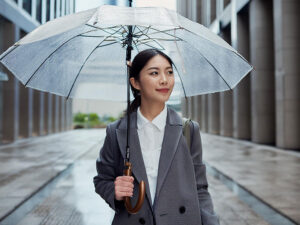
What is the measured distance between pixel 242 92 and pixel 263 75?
333 centimetres

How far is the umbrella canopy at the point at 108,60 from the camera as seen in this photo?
90.0 inches

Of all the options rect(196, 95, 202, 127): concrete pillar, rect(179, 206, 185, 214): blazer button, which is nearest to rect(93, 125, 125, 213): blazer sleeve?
rect(179, 206, 185, 214): blazer button

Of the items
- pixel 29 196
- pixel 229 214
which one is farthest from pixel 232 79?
pixel 29 196

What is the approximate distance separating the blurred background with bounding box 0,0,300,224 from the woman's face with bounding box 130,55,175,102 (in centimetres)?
347

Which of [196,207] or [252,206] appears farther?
[252,206]

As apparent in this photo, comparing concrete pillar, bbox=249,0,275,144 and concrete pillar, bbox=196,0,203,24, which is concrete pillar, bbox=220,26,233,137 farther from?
concrete pillar, bbox=196,0,203,24

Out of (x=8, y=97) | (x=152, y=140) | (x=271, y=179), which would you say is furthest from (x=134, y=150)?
(x=8, y=97)

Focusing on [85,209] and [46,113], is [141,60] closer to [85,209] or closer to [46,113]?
[85,209]

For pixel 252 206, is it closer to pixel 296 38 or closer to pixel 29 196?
pixel 29 196

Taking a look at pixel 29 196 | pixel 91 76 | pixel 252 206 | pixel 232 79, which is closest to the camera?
pixel 232 79

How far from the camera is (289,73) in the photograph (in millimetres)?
14641

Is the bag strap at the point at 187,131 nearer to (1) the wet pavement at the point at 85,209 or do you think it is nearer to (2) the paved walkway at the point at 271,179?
(1) the wet pavement at the point at 85,209

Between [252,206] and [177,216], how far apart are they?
428cm

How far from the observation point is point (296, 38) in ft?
48.3
